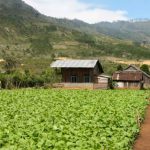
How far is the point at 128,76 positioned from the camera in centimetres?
8206

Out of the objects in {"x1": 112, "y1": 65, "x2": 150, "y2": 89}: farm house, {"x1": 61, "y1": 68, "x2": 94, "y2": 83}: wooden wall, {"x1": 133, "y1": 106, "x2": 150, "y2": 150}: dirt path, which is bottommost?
{"x1": 112, "y1": 65, "x2": 150, "y2": 89}: farm house

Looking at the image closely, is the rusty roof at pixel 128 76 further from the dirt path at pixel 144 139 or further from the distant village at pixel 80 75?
the dirt path at pixel 144 139

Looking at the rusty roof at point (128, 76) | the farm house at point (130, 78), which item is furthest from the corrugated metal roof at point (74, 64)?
the rusty roof at point (128, 76)

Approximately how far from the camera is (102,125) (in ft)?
72.4

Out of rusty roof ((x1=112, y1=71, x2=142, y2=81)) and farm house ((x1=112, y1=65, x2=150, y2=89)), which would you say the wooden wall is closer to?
farm house ((x1=112, y1=65, x2=150, y2=89))

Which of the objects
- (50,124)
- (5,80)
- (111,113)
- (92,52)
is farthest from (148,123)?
(92,52)

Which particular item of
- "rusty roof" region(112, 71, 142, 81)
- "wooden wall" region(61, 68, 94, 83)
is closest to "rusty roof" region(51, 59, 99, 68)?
"wooden wall" region(61, 68, 94, 83)

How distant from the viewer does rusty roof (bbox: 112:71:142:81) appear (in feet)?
265

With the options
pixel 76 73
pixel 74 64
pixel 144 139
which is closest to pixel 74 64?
pixel 74 64

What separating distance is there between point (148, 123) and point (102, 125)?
7027 mm

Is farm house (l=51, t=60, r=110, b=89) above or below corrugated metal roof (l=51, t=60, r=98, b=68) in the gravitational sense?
below

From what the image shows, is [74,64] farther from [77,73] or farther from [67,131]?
[67,131]

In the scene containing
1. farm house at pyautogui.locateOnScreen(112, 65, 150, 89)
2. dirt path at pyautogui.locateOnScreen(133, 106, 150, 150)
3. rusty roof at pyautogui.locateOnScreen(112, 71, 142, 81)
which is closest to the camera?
dirt path at pyautogui.locateOnScreen(133, 106, 150, 150)

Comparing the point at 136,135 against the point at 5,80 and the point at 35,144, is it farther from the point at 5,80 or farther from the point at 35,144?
the point at 5,80
